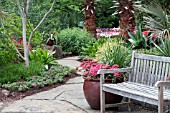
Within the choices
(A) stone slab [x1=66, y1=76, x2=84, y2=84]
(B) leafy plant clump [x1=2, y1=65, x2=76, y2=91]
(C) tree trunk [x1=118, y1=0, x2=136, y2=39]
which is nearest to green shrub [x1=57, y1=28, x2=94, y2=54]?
(C) tree trunk [x1=118, y1=0, x2=136, y2=39]

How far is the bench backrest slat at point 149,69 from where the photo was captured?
194 inches

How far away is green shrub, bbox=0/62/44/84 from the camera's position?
7.09 metres

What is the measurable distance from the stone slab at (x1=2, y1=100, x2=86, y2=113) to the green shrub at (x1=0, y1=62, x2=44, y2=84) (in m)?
1.27

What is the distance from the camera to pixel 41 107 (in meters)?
5.47

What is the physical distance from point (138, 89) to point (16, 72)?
3.65 metres

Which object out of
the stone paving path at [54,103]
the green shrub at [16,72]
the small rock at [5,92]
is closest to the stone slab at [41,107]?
the stone paving path at [54,103]

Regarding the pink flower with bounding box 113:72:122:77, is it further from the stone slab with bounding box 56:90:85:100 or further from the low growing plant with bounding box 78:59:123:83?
the stone slab with bounding box 56:90:85:100

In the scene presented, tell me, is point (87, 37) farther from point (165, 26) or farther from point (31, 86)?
point (31, 86)

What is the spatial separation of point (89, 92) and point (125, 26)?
6225mm

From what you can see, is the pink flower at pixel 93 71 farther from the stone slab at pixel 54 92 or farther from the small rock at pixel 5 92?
the small rock at pixel 5 92

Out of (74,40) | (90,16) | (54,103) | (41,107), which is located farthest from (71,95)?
(90,16)

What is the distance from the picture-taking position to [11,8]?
13.5m

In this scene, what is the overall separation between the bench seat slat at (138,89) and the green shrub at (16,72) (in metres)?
2.84

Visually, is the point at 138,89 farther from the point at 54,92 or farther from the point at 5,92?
the point at 5,92
